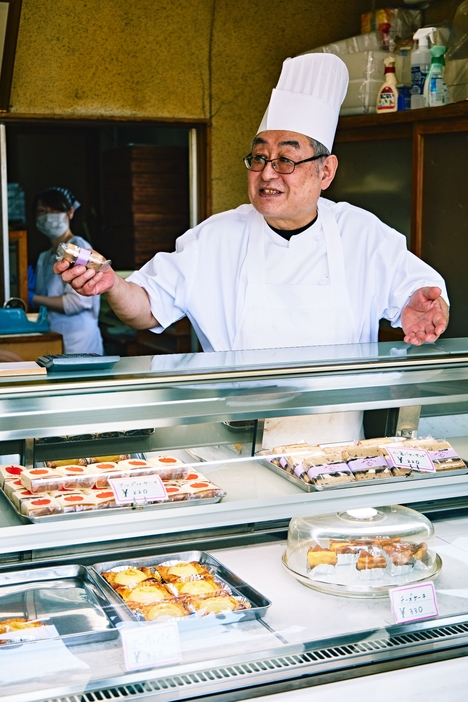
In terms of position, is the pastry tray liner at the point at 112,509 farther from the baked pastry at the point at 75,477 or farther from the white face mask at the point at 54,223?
the white face mask at the point at 54,223

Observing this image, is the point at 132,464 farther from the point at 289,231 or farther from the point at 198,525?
the point at 289,231

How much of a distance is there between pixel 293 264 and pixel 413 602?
1196mm

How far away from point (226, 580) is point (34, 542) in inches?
15.1

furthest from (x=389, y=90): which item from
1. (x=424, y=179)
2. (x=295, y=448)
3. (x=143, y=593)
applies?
(x=143, y=593)

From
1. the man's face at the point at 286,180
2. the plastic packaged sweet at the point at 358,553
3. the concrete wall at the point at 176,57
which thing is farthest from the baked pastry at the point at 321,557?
the concrete wall at the point at 176,57

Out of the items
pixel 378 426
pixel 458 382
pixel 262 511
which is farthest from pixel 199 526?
pixel 458 382

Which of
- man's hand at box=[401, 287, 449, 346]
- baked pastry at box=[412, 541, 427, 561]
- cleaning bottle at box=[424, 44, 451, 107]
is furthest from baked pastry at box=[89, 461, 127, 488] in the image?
cleaning bottle at box=[424, 44, 451, 107]

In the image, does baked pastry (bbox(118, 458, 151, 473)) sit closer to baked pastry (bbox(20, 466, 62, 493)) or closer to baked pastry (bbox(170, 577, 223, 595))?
Answer: baked pastry (bbox(20, 466, 62, 493))

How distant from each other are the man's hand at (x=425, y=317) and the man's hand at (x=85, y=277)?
693 mm

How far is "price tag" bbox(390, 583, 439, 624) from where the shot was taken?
1.56 m

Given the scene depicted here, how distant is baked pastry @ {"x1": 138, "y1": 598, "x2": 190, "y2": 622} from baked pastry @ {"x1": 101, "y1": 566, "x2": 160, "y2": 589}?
0.07 meters

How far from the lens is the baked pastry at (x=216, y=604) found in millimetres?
1544

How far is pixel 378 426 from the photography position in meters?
1.88

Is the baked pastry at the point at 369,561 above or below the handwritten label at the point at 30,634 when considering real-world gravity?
above
